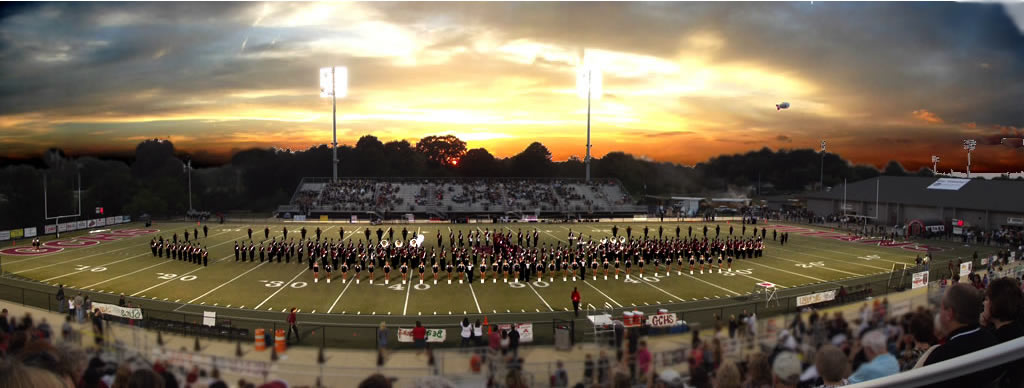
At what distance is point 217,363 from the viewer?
24.1ft

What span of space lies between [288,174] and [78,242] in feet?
132

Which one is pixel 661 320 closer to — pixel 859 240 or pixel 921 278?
pixel 921 278

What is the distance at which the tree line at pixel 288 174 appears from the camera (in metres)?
44.2

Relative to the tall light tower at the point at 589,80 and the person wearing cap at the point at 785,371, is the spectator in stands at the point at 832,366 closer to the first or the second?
the person wearing cap at the point at 785,371

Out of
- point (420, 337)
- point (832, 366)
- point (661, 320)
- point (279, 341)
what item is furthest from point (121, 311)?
point (832, 366)

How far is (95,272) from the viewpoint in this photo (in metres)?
20.0

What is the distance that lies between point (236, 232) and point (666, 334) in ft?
98.6

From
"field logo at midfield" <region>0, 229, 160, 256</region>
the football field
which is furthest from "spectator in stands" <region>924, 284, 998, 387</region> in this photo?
"field logo at midfield" <region>0, 229, 160, 256</region>

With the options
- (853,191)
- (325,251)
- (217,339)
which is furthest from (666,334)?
(853,191)

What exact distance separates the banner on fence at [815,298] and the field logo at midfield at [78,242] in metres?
30.1

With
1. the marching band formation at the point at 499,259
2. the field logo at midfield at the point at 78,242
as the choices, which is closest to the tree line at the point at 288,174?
the field logo at midfield at the point at 78,242

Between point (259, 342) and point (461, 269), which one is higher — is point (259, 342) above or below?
below

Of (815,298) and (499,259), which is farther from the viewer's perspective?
(499,259)

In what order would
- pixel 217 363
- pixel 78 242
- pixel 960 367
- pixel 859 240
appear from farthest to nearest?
1. pixel 859 240
2. pixel 78 242
3. pixel 217 363
4. pixel 960 367
